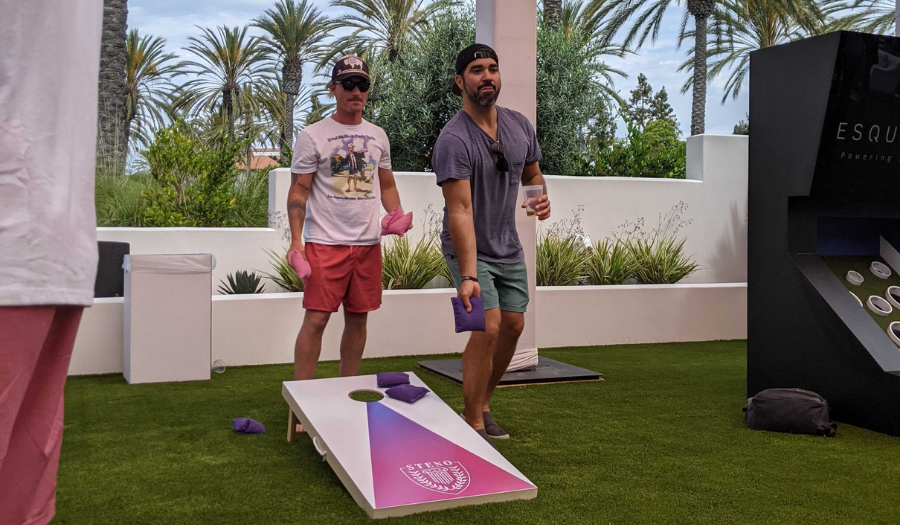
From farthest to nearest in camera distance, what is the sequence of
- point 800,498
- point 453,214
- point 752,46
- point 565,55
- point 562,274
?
1. point 752,46
2. point 565,55
3. point 562,274
4. point 453,214
5. point 800,498

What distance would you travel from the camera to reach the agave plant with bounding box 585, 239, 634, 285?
7.79m

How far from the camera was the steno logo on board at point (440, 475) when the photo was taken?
2785 millimetres

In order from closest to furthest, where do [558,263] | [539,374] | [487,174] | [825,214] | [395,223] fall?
[487,174] → [395,223] → [825,214] → [539,374] → [558,263]

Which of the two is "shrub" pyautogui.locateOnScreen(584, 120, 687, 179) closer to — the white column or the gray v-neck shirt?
the white column

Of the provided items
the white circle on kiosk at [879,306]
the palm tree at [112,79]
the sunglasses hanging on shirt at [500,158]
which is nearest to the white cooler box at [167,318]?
the sunglasses hanging on shirt at [500,158]

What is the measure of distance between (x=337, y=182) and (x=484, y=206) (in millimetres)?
862

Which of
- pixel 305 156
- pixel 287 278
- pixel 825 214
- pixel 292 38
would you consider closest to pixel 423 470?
pixel 305 156

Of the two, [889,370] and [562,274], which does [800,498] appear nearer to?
[889,370]

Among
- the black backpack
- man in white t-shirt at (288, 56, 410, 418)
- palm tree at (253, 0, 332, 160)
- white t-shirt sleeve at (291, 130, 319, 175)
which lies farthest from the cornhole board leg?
palm tree at (253, 0, 332, 160)

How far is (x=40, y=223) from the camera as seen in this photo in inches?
34.5

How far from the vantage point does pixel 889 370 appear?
3.94 metres

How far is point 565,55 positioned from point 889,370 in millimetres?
8629

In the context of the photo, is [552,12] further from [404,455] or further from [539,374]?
[404,455]

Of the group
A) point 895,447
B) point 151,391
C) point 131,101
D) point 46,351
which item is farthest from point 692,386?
point 131,101
